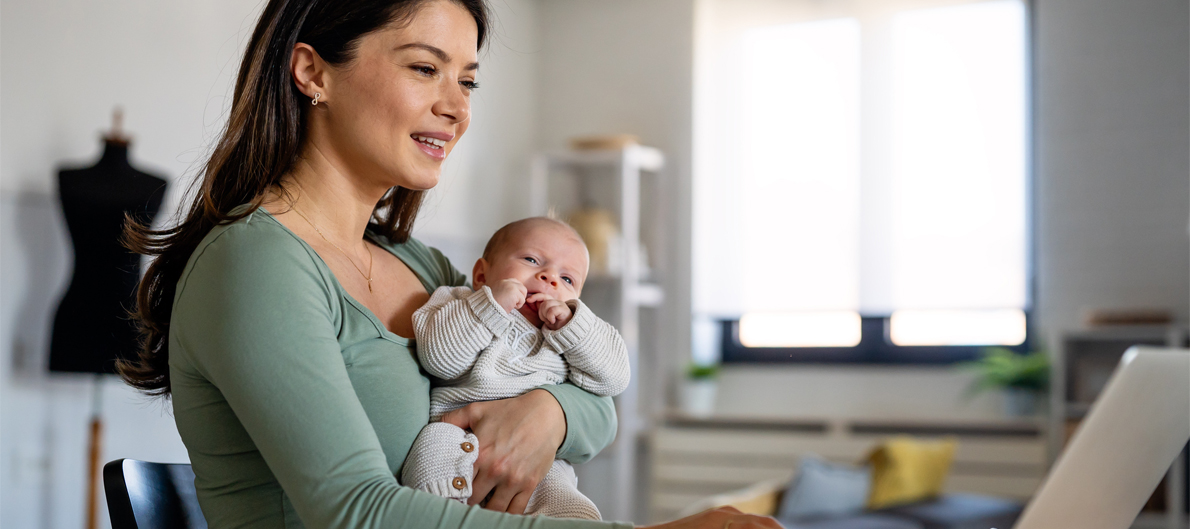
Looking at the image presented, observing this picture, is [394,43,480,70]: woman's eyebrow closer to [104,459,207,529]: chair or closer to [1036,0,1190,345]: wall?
[104,459,207,529]: chair

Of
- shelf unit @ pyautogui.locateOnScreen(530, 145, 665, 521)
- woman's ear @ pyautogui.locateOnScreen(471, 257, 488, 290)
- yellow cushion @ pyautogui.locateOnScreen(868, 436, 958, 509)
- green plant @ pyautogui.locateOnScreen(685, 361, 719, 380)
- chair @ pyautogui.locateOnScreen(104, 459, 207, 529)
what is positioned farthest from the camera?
green plant @ pyautogui.locateOnScreen(685, 361, 719, 380)

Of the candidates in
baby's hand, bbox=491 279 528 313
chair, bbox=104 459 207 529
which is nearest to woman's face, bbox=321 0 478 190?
baby's hand, bbox=491 279 528 313

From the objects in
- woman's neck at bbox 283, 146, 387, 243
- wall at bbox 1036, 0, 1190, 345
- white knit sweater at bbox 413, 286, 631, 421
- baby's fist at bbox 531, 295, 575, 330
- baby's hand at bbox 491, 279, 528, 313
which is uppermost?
wall at bbox 1036, 0, 1190, 345

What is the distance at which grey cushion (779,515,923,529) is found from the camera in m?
3.41

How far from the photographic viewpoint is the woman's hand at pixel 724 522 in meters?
0.84

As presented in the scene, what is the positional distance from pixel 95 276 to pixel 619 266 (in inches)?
102

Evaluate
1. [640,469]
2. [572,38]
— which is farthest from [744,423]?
[572,38]

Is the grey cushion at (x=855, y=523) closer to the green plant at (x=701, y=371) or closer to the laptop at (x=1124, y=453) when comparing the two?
the green plant at (x=701, y=371)

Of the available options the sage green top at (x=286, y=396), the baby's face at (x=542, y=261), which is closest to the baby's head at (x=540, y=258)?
the baby's face at (x=542, y=261)

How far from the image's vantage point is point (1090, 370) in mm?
4262

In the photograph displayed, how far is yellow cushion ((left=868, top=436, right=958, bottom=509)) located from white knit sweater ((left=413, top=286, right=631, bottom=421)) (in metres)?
2.91

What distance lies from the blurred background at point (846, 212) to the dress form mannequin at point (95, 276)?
1101 mm

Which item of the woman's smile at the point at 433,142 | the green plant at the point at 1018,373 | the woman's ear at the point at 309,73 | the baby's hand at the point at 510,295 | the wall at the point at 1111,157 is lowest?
the green plant at the point at 1018,373

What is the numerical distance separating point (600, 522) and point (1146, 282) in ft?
14.4
